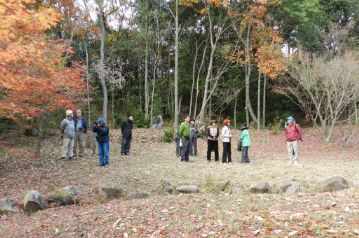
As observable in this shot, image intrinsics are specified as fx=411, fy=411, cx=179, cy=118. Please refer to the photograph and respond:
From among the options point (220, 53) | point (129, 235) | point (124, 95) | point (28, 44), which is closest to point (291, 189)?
point (129, 235)

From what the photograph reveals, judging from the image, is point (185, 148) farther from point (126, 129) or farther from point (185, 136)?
point (126, 129)

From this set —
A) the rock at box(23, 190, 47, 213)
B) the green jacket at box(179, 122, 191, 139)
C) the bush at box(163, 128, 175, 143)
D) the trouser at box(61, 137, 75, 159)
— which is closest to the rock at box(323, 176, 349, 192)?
the rock at box(23, 190, 47, 213)

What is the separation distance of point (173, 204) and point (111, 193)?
2605 millimetres

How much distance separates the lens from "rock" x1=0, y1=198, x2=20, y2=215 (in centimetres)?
860

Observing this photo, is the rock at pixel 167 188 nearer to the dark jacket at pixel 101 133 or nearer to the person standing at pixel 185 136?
the dark jacket at pixel 101 133

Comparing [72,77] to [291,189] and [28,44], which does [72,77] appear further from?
[291,189]

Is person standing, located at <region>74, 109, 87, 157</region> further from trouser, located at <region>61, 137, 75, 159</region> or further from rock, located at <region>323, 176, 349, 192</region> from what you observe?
rock, located at <region>323, 176, 349, 192</region>

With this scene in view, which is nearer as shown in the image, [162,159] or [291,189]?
[291,189]

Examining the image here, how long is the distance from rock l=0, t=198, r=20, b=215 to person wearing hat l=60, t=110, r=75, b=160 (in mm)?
5215

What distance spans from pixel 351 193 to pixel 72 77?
28.4 feet

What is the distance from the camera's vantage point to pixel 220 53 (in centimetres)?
3139

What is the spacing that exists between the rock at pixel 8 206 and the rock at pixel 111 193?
1817mm

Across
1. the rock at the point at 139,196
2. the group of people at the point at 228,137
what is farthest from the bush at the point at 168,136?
the rock at the point at 139,196

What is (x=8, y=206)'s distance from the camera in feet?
28.6
